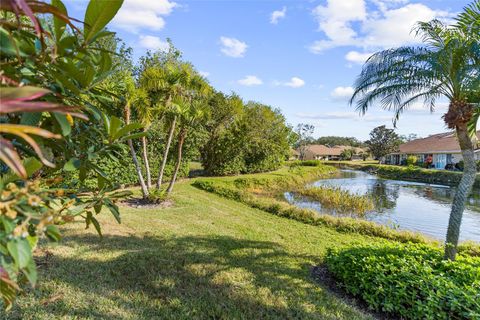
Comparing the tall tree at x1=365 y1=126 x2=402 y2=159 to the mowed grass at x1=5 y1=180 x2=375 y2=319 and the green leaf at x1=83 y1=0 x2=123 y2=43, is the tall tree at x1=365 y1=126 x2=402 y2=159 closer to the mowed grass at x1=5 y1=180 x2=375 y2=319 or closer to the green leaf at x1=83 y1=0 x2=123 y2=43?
the mowed grass at x1=5 y1=180 x2=375 y2=319

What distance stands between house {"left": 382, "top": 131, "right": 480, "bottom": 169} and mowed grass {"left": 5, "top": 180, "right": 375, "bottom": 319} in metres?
29.8

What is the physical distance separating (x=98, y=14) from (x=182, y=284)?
10.8 feet

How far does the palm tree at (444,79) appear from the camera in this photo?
14.6 feet

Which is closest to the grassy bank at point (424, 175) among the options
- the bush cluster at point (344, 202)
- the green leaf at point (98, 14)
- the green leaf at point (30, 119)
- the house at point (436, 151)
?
the house at point (436, 151)

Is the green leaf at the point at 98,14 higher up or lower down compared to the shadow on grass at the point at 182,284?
higher up

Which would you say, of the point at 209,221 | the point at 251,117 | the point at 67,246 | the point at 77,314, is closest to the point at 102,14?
the point at 77,314

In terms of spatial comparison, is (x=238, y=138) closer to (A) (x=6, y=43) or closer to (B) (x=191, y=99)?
(B) (x=191, y=99)

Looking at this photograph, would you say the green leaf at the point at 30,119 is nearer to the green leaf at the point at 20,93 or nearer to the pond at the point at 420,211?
the green leaf at the point at 20,93

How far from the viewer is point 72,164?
115 centimetres

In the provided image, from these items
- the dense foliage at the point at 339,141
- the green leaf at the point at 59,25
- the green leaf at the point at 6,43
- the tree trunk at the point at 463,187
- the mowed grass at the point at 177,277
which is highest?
the dense foliage at the point at 339,141

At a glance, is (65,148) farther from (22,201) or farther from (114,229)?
(114,229)

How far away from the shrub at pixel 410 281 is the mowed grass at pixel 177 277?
373 millimetres

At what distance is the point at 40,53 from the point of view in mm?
931

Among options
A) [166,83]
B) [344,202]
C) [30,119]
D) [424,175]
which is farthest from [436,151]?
[30,119]
